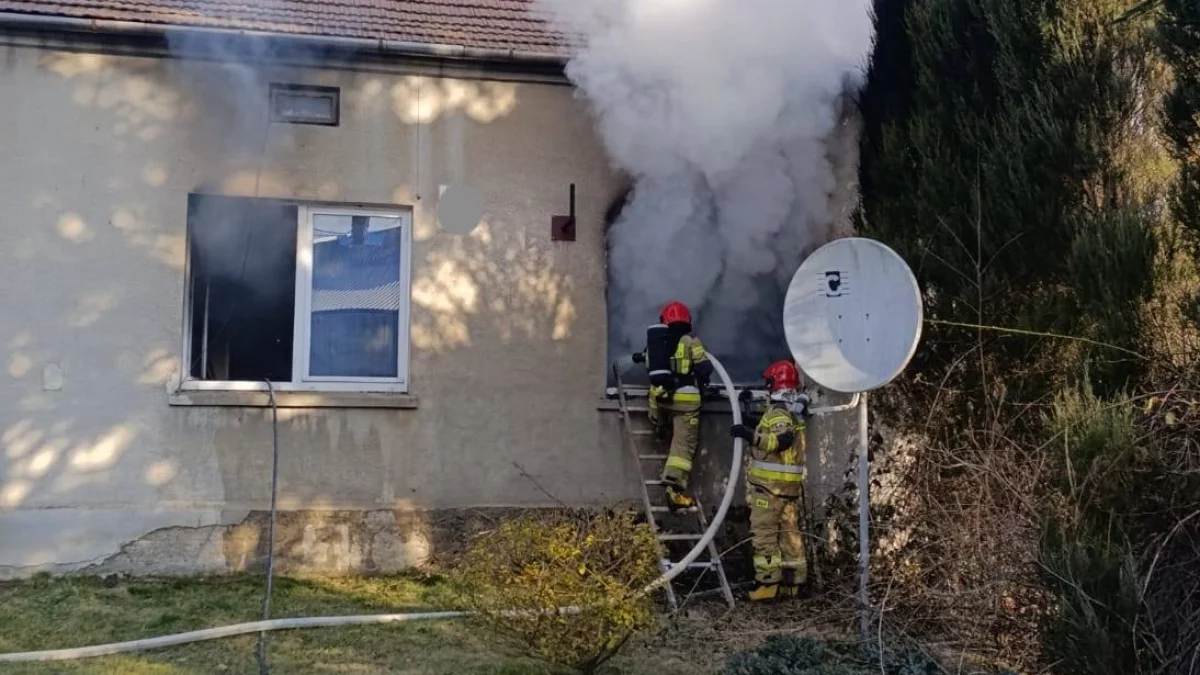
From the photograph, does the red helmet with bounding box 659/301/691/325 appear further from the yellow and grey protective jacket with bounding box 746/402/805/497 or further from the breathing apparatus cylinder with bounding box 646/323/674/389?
the yellow and grey protective jacket with bounding box 746/402/805/497

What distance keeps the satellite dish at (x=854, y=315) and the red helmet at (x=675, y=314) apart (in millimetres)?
1610

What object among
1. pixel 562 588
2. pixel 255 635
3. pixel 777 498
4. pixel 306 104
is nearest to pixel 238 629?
pixel 255 635

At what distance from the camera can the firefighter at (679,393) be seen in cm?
794

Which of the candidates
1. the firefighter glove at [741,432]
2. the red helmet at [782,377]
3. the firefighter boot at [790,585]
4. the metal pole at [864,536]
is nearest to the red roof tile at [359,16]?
the red helmet at [782,377]

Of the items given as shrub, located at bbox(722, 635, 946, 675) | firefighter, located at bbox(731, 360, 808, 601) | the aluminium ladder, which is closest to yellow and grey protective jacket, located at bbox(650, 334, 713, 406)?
the aluminium ladder

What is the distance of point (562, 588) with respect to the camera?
4.81 meters

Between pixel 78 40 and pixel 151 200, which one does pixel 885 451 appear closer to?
pixel 151 200

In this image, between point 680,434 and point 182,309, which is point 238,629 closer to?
point 182,309

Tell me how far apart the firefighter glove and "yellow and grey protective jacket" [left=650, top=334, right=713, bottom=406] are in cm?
41

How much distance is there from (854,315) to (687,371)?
6.87 feet

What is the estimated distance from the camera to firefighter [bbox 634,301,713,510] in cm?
794

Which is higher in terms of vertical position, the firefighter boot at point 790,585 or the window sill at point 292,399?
the window sill at point 292,399

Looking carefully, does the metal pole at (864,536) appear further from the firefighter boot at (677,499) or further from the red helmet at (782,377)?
the firefighter boot at (677,499)

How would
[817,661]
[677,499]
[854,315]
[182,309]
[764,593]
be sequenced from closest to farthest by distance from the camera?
1. [817,661]
2. [854,315]
3. [764,593]
4. [182,309]
5. [677,499]
